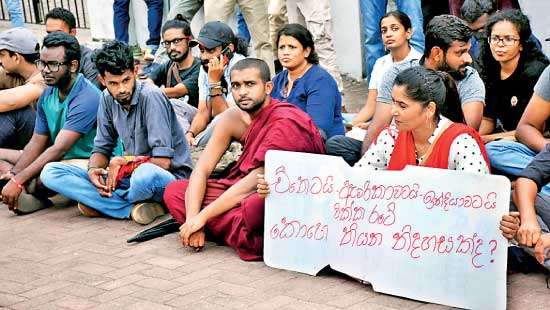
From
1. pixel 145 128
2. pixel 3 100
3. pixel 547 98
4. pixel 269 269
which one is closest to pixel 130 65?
pixel 145 128

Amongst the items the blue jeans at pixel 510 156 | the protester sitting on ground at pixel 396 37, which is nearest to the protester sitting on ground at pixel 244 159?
the blue jeans at pixel 510 156

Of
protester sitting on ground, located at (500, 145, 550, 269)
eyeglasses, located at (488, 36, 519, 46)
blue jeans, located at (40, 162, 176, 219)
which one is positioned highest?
eyeglasses, located at (488, 36, 519, 46)

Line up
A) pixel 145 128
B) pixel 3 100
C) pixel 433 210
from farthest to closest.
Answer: pixel 3 100, pixel 145 128, pixel 433 210

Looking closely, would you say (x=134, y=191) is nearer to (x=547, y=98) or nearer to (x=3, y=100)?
(x=3, y=100)

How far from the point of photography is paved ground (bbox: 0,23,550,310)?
4.54 metres

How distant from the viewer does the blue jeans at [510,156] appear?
5.21 meters

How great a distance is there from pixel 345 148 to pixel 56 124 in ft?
6.98

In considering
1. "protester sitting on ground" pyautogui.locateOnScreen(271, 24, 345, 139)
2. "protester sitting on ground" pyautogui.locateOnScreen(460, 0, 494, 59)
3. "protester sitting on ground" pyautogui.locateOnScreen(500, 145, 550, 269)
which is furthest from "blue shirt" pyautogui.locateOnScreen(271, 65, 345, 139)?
"protester sitting on ground" pyautogui.locateOnScreen(500, 145, 550, 269)

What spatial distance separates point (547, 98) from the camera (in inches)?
204

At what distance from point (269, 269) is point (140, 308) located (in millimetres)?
776

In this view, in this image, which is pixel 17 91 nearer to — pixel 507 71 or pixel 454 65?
pixel 454 65

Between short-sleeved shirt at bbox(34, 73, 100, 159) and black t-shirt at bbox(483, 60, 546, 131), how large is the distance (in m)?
2.69

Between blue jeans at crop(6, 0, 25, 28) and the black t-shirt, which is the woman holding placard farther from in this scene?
blue jeans at crop(6, 0, 25, 28)

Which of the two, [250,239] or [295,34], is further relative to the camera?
[295,34]
